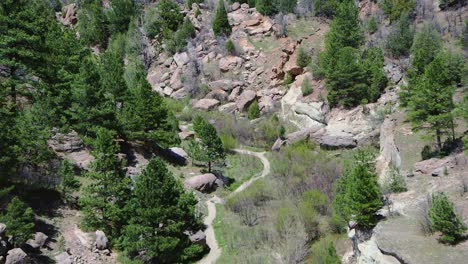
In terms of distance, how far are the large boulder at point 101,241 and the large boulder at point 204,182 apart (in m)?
13.2

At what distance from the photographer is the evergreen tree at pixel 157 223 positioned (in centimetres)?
3041

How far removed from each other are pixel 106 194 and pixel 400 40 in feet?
160

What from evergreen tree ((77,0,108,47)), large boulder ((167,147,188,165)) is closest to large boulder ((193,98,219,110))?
large boulder ((167,147,188,165))

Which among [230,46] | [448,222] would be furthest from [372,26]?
[448,222]

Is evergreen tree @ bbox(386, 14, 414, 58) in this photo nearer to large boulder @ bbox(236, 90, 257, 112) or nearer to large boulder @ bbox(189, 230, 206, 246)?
large boulder @ bbox(236, 90, 257, 112)

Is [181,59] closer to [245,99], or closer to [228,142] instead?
[245,99]

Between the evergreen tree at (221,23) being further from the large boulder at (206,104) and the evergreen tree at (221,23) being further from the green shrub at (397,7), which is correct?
the green shrub at (397,7)

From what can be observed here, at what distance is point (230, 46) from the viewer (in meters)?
74.6

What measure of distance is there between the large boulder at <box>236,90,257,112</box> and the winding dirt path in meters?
10.8

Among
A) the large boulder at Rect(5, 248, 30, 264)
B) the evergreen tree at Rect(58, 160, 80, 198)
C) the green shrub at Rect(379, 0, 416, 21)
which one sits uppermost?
the green shrub at Rect(379, 0, 416, 21)

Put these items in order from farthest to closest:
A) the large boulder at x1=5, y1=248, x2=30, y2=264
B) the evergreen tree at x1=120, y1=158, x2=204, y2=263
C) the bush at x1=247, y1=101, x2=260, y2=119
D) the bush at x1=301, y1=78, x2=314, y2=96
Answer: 1. the bush at x1=247, y1=101, x2=260, y2=119
2. the bush at x1=301, y1=78, x2=314, y2=96
3. the evergreen tree at x1=120, y1=158, x2=204, y2=263
4. the large boulder at x1=5, y1=248, x2=30, y2=264

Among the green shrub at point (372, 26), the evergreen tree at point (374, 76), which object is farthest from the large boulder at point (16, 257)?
the green shrub at point (372, 26)

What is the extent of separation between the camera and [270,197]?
140 feet

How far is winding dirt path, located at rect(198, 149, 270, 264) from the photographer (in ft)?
108
